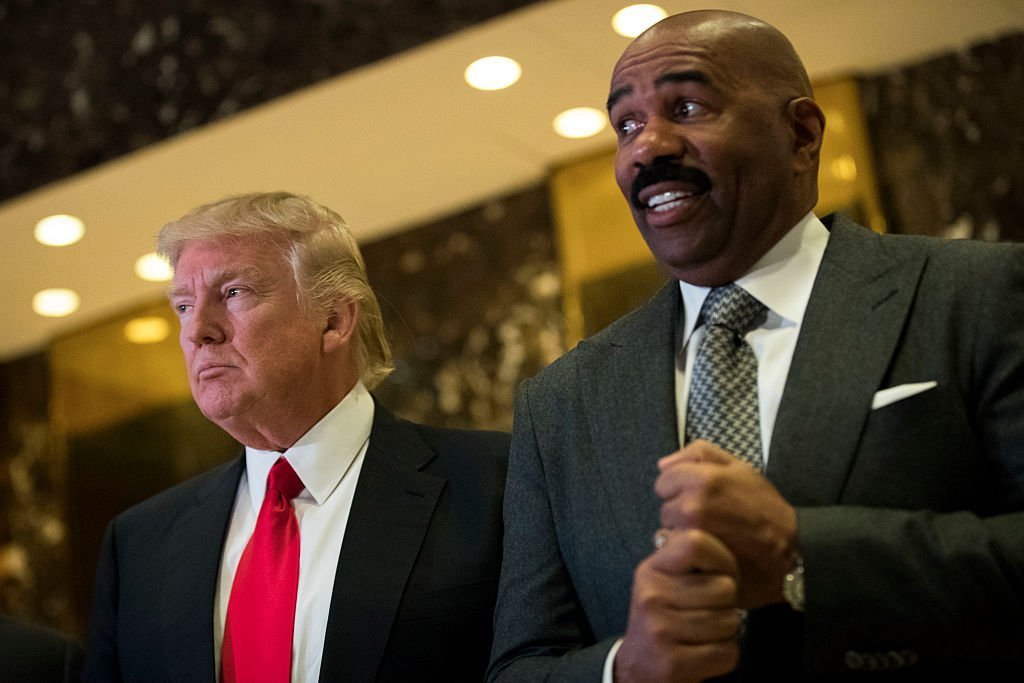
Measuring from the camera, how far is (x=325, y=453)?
7.57 feet

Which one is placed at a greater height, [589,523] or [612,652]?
[589,523]

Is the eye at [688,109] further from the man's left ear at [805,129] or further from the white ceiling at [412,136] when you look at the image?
the white ceiling at [412,136]

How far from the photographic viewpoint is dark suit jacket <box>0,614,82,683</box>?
2500mm

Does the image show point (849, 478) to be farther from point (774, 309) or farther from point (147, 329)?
point (147, 329)

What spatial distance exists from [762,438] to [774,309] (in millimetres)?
175

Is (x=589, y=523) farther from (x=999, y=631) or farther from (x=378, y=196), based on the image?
(x=378, y=196)

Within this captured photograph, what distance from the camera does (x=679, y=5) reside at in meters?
3.21

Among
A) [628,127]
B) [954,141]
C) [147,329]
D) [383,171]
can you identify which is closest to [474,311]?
[383,171]

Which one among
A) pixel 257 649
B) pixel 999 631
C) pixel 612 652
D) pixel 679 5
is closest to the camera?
pixel 999 631

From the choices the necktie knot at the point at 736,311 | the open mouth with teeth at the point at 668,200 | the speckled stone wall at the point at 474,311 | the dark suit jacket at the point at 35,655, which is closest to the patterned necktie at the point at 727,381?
the necktie knot at the point at 736,311

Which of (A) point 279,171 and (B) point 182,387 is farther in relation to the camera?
(B) point 182,387

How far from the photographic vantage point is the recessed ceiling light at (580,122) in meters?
3.82

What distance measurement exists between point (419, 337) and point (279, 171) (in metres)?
0.66

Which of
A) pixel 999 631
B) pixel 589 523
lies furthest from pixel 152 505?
pixel 999 631
